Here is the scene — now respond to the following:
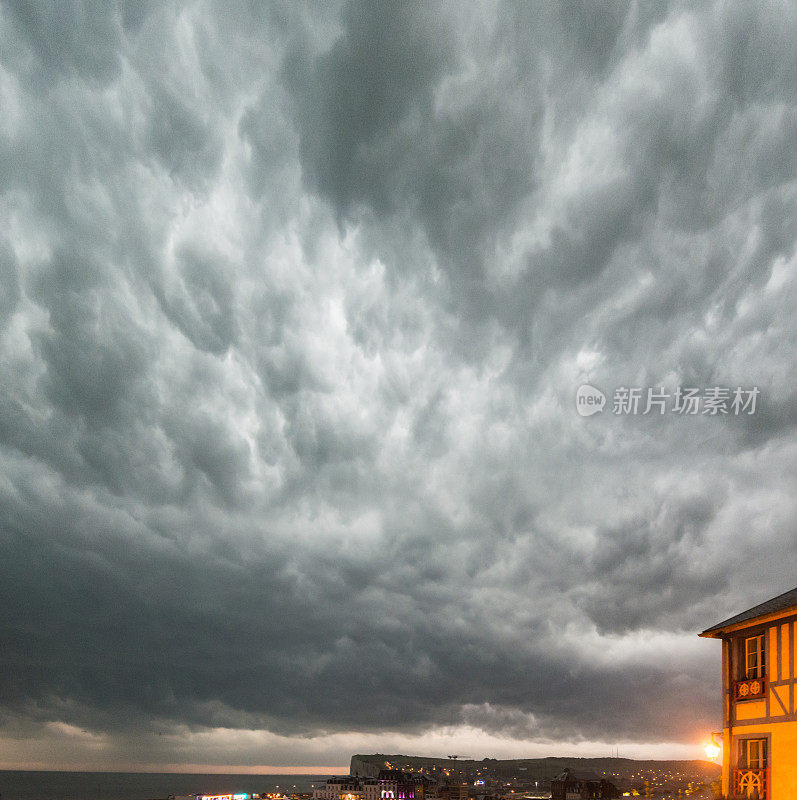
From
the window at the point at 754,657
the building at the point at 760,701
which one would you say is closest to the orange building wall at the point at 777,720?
the building at the point at 760,701

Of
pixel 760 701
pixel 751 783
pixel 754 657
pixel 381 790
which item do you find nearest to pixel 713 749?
pixel 751 783

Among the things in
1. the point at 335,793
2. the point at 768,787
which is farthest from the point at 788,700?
the point at 335,793

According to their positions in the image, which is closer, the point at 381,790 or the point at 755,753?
the point at 755,753

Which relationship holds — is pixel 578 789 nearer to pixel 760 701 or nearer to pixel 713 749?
pixel 713 749

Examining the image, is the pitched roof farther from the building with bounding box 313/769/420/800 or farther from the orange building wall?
the building with bounding box 313/769/420/800

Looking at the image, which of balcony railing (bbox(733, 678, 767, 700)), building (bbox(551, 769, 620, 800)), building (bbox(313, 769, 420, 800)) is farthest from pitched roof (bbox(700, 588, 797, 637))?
building (bbox(313, 769, 420, 800))

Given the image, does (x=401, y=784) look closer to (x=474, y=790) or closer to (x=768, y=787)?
(x=474, y=790)
